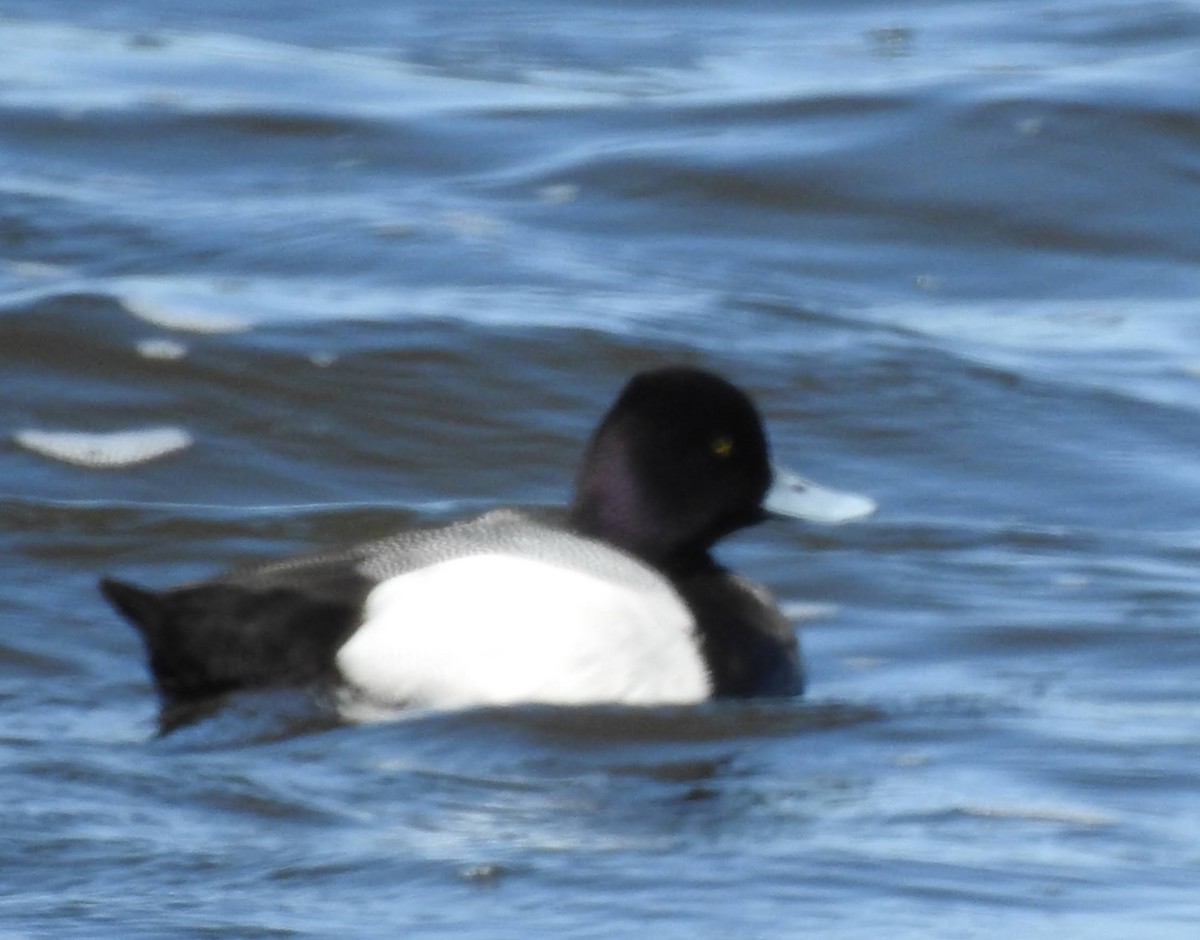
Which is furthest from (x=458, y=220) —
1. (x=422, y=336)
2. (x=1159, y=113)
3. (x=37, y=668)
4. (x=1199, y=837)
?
(x=1199, y=837)

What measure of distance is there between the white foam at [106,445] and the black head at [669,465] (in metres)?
2.45

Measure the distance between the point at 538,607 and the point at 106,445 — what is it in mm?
3050

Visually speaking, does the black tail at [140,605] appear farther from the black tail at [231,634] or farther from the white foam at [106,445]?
the white foam at [106,445]

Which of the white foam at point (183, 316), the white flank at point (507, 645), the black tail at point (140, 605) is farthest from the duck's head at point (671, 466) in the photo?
the white foam at point (183, 316)

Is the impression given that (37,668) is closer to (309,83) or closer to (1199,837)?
(1199,837)

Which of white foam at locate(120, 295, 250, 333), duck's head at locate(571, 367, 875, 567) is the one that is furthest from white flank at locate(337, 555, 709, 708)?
white foam at locate(120, 295, 250, 333)

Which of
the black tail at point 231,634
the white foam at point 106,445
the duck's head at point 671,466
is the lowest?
the white foam at point 106,445

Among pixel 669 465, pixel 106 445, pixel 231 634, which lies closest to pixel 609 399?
pixel 106 445

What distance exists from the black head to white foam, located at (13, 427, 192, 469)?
2.45 metres

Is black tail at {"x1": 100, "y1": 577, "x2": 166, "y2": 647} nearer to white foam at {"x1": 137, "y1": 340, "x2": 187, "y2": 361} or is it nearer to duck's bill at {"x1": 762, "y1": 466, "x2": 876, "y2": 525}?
duck's bill at {"x1": 762, "y1": 466, "x2": 876, "y2": 525}

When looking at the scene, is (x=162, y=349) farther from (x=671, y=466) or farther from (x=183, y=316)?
(x=671, y=466)

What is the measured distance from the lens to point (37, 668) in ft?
21.8

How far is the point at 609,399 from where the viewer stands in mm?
9555

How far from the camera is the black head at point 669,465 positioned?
6.62 meters
